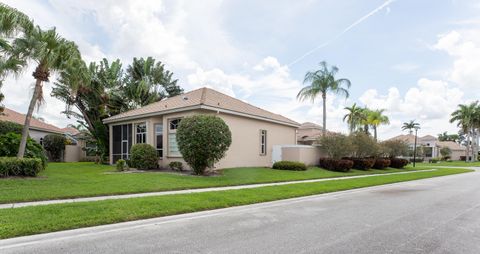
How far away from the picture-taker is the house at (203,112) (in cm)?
1853

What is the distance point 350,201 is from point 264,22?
10.6 metres

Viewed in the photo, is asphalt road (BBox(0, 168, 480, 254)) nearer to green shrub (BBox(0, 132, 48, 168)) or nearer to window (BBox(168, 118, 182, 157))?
window (BBox(168, 118, 182, 157))

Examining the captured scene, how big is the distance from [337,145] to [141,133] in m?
14.0

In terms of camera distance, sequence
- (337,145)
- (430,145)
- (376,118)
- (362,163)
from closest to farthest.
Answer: (337,145) → (362,163) → (376,118) → (430,145)

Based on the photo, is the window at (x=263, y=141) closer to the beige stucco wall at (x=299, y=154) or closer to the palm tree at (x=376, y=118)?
the beige stucco wall at (x=299, y=154)

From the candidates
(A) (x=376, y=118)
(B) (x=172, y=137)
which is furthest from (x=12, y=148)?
(A) (x=376, y=118)

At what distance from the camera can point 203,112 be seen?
17.7 meters

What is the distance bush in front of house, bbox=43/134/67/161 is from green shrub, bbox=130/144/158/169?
1543 cm

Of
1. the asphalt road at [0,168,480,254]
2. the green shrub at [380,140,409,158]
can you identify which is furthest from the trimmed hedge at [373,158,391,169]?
the asphalt road at [0,168,480,254]

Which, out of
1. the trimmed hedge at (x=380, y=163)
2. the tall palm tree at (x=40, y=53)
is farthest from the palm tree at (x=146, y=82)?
the trimmed hedge at (x=380, y=163)

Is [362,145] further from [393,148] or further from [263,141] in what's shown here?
[263,141]

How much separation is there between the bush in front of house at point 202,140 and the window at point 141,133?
22.1ft

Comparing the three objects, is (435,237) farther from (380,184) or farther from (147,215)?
(380,184)

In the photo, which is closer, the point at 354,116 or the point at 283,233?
the point at 283,233
